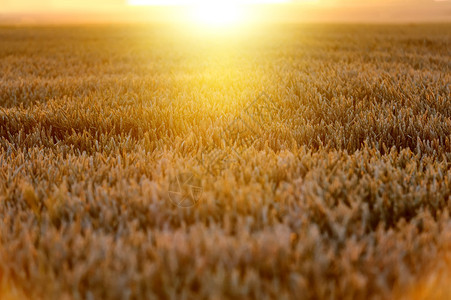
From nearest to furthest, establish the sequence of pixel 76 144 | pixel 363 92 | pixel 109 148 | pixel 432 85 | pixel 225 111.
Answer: pixel 109 148 < pixel 76 144 < pixel 225 111 < pixel 363 92 < pixel 432 85

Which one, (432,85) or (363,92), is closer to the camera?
(363,92)

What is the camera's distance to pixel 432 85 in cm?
430

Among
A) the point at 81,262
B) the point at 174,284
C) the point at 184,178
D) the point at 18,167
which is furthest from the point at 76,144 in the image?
the point at 174,284

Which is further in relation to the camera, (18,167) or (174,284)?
(18,167)

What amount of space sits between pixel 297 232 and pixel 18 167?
5.68 ft

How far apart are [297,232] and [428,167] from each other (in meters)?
1.09

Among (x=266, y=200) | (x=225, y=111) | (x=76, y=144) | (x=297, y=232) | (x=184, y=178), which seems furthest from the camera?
(x=225, y=111)

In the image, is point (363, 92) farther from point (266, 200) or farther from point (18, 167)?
point (18, 167)

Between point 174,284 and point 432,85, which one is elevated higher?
point 432,85

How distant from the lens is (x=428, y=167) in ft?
6.87

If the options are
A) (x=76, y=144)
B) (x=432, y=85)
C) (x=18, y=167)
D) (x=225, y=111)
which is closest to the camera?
(x=18, y=167)

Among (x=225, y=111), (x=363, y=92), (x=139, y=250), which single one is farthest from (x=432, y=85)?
(x=139, y=250)

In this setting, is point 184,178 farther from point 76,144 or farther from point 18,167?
point 76,144

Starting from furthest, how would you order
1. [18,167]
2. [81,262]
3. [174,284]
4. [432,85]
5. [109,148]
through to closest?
[432,85] < [109,148] < [18,167] < [81,262] < [174,284]
